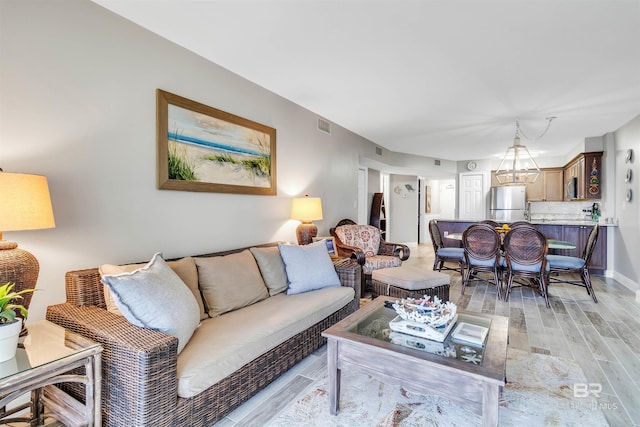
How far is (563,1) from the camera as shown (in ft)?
6.50

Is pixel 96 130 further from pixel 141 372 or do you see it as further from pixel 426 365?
pixel 426 365

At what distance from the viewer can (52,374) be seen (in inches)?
50.1

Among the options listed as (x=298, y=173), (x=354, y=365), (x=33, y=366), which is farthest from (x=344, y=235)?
(x=33, y=366)

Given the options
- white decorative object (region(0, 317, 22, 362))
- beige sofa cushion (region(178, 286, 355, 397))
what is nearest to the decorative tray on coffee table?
beige sofa cushion (region(178, 286, 355, 397))

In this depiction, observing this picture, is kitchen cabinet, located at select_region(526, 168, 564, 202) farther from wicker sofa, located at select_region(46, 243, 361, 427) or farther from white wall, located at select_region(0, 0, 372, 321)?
wicker sofa, located at select_region(46, 243, 361, 427)

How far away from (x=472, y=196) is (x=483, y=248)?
4678 millimetres

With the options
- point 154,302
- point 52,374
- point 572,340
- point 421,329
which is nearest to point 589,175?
point 572,340

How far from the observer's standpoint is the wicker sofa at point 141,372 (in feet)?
4.37

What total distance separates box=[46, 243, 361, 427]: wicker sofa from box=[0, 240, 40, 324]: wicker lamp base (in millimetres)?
225

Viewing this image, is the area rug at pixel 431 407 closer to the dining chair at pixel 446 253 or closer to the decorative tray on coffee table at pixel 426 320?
the decorative tray on coffee table at pixel 426 320

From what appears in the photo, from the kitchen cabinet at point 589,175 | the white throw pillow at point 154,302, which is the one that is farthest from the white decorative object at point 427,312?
the kitchen cabinet at point 589,175

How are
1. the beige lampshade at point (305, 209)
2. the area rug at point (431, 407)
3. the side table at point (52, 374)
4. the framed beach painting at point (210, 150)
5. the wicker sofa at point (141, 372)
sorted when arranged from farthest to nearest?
the beige lampshade at point (305, 209) < the framed beach painting at point (210, 150) < the area rug at point (431, 407) < the wicker sofa at point (141, 372) < the side table at point (52, 374)

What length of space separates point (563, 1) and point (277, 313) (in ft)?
8.99

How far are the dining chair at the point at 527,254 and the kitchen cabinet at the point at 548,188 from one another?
4.49 meters
